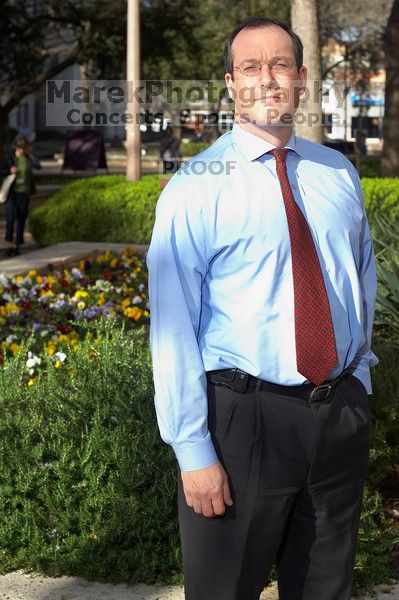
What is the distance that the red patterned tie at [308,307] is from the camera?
8.12ft

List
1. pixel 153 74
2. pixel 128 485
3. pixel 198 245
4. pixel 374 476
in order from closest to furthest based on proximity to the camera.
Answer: pixel 198 245, pixel 128 485, pixel 374 476, pixel 153 74

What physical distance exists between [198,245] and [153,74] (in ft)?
127

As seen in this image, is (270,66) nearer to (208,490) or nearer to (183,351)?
(183,351)

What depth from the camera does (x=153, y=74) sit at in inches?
1588

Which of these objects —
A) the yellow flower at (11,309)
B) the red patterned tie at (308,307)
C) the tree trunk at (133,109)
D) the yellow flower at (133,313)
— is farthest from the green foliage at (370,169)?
the red patterned tie at (308,307)

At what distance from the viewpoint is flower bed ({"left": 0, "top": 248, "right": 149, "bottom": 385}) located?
6996mm

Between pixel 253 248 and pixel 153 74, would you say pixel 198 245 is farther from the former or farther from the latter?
pixel 153 74

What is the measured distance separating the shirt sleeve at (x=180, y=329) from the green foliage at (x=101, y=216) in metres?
11.5

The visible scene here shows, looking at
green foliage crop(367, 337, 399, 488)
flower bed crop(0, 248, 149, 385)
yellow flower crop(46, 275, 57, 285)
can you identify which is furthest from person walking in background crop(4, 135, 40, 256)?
green foliage crop(367, 337, 399, 488)

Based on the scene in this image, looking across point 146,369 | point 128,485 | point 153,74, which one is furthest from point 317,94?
point 153,74

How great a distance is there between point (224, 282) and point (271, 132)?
1.28 ft

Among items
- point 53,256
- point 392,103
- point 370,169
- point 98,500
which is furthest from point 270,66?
point 370,169

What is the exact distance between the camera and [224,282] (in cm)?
249

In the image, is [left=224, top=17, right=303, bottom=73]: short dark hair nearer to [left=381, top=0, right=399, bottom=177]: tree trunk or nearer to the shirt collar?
the shirt collar
